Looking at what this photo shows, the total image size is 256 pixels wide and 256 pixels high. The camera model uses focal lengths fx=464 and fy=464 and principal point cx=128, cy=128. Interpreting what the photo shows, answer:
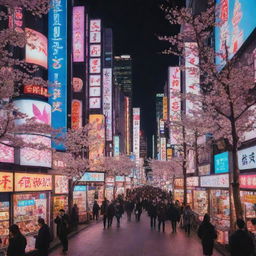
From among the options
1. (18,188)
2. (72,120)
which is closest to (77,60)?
(72,120)

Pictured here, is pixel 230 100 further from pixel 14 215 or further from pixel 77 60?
pixel 77 60

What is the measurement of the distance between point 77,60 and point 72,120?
16.6 feet

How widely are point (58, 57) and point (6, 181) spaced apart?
11.7m

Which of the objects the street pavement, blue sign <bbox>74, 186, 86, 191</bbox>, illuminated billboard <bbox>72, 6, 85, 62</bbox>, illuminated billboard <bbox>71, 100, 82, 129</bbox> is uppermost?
illuminated billboard <bbox>72, 6, 85, 62</bbox>

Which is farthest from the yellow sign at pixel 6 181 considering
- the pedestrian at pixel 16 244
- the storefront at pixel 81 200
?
the storefront at pixel 81 200

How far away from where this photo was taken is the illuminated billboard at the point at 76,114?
34.0 m

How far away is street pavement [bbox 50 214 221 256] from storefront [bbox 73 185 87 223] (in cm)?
579

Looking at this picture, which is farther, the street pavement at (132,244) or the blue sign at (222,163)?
the blue sign at (222,163)

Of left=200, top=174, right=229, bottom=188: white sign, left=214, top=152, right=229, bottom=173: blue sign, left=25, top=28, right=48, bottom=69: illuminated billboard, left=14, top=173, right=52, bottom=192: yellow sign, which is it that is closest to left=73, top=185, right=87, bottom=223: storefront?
left=200, top=174, right=229, bottom=188: white sign

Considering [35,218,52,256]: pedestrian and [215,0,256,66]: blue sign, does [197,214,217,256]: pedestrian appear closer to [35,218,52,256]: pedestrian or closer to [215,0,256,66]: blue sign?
[35,218,52,256]: pedestrian

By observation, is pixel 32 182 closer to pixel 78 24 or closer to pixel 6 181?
pixel 6 181

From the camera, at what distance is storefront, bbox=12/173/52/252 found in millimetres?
17234

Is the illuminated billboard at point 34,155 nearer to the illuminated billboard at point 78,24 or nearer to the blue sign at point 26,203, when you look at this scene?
the blue sign at point 26,203

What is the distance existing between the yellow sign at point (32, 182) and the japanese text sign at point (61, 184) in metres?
1.47
